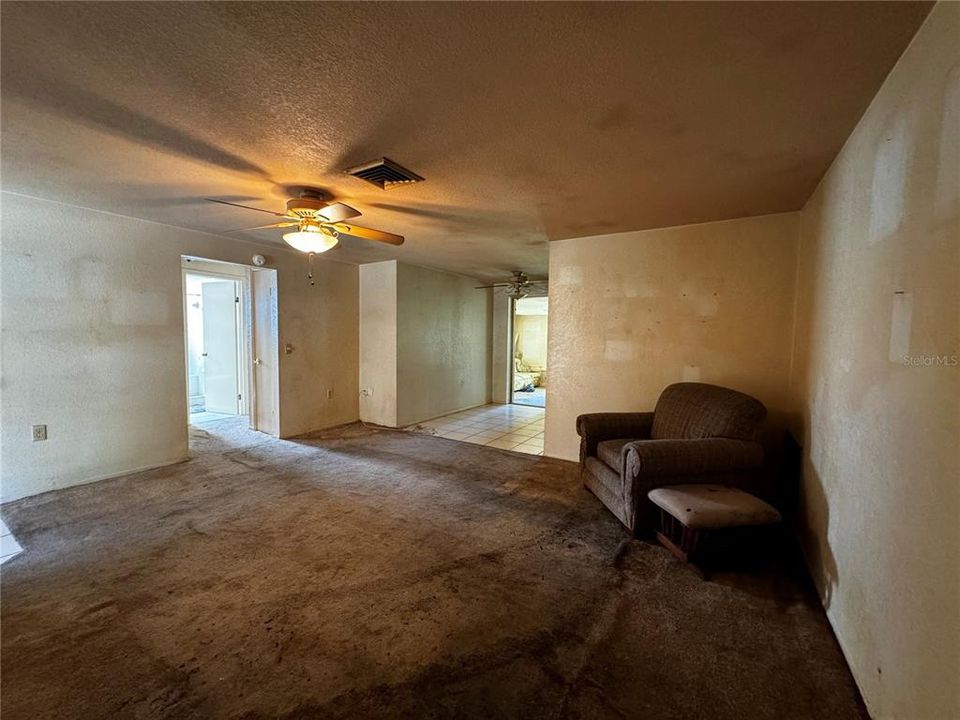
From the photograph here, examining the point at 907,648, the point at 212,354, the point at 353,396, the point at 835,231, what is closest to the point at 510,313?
the point at 353,396

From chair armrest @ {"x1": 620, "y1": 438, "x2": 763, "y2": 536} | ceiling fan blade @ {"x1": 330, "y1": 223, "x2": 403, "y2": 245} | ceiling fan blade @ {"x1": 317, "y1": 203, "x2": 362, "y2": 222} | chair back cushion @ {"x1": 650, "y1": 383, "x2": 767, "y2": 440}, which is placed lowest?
chair armrest @ {"x1": 620, "y1": 438, "x2": 763, "y2": 536}

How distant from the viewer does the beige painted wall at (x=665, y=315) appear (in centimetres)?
308

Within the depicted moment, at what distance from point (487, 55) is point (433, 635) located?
224 centimetres

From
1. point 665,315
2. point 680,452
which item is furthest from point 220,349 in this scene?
point 680,452

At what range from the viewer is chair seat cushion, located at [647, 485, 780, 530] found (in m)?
2.04

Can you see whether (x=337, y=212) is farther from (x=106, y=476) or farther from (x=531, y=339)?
(x=531, y=339)

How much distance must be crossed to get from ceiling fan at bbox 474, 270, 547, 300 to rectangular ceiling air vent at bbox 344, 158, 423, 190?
3615 millimetres

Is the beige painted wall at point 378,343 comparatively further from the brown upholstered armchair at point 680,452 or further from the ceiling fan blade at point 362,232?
the brown upholstered armchair at point 680,452

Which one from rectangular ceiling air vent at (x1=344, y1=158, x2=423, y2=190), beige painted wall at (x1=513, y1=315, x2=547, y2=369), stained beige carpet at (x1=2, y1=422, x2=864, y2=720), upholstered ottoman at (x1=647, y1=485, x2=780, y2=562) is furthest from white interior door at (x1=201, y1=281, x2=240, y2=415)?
beige painted wall at (x1=513, y1=315, x2=547, y2=369)

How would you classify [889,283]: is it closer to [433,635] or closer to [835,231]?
[835,231]

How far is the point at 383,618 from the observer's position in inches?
70.8

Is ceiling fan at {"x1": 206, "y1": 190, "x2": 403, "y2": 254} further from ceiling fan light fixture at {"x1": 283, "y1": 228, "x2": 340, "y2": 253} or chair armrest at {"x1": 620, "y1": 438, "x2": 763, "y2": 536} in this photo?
chair armrest at {"x1": 620, "y1": 438, "x2": 763, "y2": 536}

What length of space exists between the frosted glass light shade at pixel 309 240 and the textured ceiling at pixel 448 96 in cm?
A: 31

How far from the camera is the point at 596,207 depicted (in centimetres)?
292
